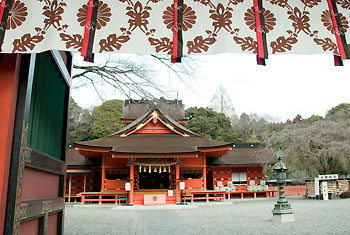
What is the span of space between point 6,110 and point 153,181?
61.4ft

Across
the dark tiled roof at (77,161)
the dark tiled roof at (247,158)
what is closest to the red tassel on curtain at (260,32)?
the dark tiled roof at (247,158)

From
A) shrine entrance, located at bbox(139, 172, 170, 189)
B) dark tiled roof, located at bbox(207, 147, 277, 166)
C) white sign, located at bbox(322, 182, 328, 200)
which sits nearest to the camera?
white sign, located at bbox(322, 182, 328, 200)

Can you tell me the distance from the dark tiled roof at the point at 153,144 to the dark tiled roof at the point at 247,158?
2769mm

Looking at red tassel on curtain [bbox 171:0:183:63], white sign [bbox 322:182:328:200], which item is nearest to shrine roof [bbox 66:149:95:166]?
white sign [bbox 322:182:328:200]

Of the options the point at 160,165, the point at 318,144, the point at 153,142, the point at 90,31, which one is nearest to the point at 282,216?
the point at 90,31

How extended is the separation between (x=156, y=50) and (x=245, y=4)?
37.6 inches

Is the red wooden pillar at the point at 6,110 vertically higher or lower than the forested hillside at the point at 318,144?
lower

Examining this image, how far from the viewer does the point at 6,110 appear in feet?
7.96

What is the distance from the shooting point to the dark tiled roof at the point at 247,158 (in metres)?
19.7

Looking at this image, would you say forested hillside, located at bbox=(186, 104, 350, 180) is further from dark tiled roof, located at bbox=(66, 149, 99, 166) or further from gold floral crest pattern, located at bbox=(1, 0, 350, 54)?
gold floral crest pattern, located at bbox=(1, 0, 350, 54)

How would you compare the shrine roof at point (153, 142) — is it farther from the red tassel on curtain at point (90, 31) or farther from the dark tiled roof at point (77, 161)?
the red tassel on curtain at point (90, 31)

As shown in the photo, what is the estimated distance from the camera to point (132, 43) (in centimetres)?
258

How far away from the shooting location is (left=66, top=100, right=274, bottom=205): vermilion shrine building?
53.1ft

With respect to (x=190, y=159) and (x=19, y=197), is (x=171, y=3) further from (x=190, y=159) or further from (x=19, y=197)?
(x=190, y=159)
